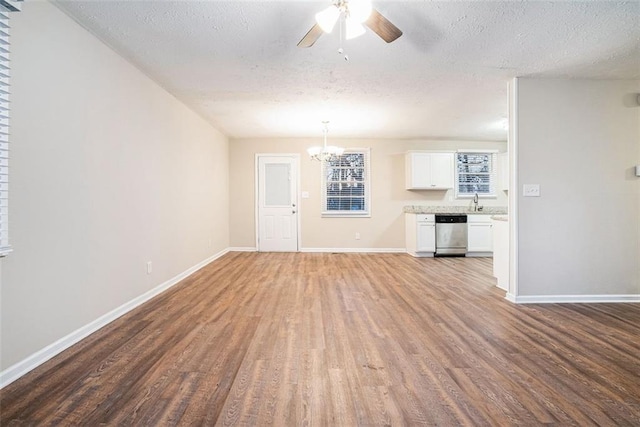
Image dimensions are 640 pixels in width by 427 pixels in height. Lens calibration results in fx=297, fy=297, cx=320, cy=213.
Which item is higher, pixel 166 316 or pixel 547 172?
pixel 547 172

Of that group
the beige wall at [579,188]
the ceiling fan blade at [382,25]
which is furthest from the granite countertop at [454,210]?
the ceiling fan blade at [382,25]

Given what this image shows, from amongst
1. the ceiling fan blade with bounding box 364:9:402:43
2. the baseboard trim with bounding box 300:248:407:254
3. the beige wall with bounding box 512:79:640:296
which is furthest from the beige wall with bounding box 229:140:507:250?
the ceiling fan blade with bounding box 364:9:402:43

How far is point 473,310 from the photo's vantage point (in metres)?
2.92

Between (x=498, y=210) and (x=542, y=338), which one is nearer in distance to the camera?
(x=542, y=338)

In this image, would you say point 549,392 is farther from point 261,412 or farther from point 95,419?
point 95,419

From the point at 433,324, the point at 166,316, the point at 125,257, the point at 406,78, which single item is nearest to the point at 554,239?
the point at 433,324

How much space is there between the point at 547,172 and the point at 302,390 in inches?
131

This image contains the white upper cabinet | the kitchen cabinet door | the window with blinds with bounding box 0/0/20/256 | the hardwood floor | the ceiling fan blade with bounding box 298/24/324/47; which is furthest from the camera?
the white upper cabinet

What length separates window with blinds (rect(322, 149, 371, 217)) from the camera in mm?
6531

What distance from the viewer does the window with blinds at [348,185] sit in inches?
257

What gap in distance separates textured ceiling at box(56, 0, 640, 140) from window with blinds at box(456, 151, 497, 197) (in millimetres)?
2306

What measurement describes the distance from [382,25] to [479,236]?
517 centimetres

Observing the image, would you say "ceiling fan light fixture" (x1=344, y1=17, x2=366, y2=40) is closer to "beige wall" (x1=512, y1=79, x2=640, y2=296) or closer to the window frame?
"beige wall" (x1=512, y1=79, x2=640, y2=296)

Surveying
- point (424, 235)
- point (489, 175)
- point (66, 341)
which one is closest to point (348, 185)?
point (424, 235)
